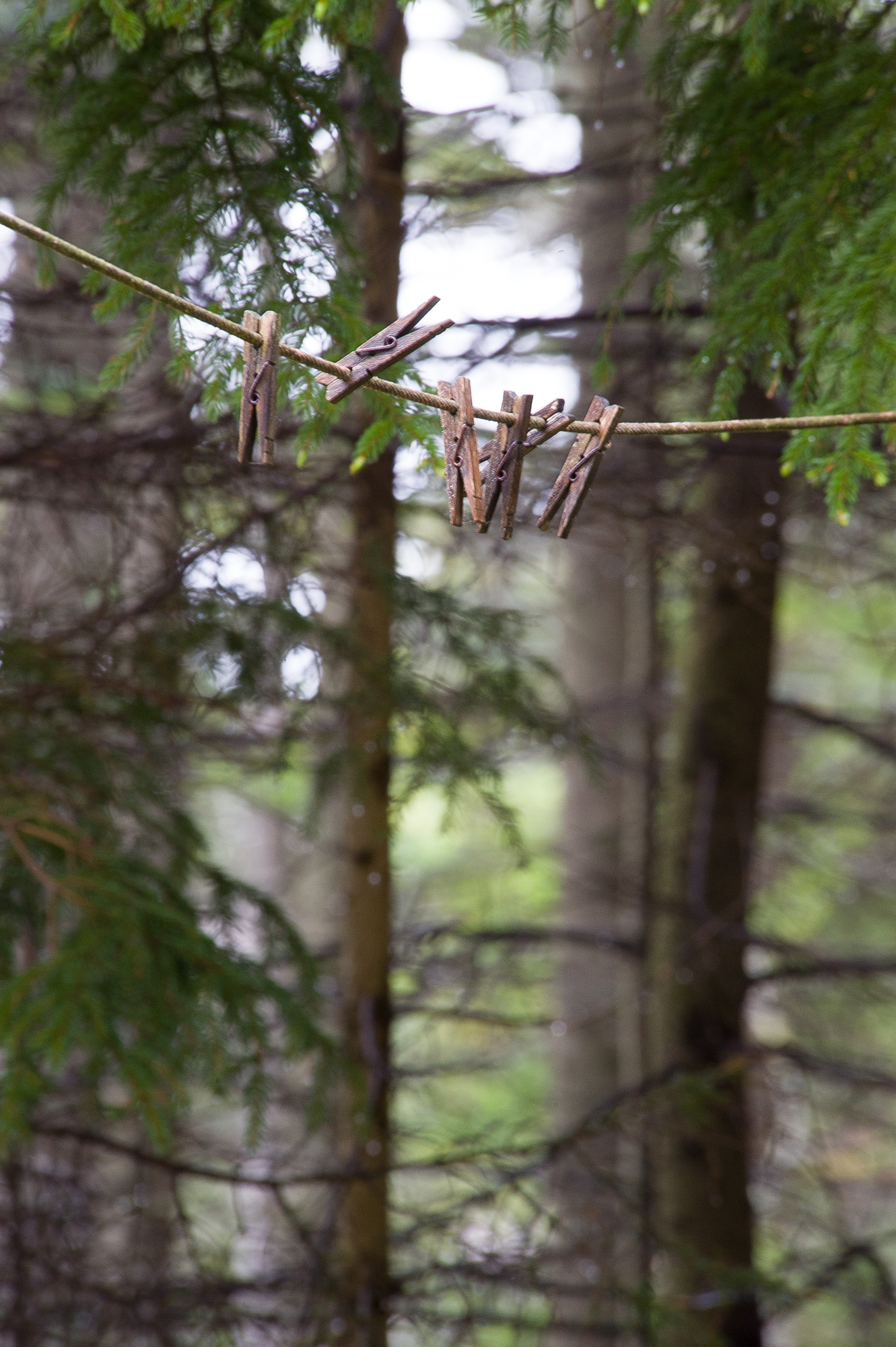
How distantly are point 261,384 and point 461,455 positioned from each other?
0.34 metres

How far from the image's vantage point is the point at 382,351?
5.32 ft

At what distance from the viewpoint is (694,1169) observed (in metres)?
4.95

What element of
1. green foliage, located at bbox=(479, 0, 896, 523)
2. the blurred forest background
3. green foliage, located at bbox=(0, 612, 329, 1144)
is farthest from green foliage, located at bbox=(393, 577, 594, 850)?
green foliage, located at bbox=(479, 0, 896, 523)

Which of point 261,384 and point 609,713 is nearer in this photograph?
point 261,384

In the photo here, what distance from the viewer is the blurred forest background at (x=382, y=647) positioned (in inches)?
98.7

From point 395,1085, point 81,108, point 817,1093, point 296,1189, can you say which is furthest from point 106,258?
point 817,1093

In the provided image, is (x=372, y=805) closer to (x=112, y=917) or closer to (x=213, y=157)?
(x=112, y=917)

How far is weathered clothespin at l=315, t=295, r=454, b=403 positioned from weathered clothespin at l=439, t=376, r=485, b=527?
86 millimetres

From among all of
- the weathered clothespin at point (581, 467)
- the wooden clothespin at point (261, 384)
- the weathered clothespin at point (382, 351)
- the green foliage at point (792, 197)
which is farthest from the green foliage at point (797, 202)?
the wooden clothespin at point (261, 384)

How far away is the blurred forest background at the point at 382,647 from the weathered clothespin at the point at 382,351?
58 centimetres

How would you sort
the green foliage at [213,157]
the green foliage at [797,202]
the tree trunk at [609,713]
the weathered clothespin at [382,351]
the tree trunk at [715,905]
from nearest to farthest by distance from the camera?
the weathered clothespin at [382,351]
the green foliage at [797,202]
the green foliage at [213,157]
the tree trunk at [609,713]
the tree trunk at [715,905]

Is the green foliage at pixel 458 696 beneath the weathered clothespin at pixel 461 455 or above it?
above

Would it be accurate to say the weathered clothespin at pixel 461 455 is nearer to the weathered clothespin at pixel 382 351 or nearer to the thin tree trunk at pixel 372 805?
the weathered clothespin at pixel 382 351

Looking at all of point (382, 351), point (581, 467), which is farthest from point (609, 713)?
point (382, 351)
